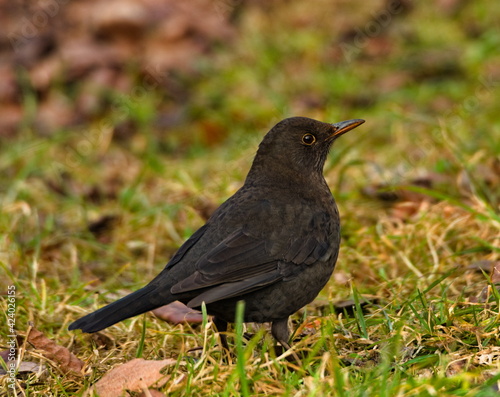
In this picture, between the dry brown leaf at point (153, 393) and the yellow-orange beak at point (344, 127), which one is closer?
the dry brown leaf at point (153, 393)

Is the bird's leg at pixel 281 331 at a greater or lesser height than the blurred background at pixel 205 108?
lesser

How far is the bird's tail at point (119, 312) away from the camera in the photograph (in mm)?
3295

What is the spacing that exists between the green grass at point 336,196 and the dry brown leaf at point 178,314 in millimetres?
67

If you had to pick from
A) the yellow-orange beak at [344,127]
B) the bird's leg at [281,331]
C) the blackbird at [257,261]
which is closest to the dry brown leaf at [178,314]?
the blackbird at [257,261]

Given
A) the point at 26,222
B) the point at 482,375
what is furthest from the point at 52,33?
the point at 482,375

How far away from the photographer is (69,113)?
8680 mm

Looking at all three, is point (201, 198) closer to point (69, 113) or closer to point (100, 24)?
point (69, 113)

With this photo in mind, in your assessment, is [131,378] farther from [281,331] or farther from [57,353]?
[281,331]

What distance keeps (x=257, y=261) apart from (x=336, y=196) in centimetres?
208

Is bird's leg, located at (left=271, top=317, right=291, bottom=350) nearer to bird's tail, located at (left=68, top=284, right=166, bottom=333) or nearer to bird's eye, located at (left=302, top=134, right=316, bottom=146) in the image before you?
bird's tail, located at (left=68, top=284, right=166, bottom=333)

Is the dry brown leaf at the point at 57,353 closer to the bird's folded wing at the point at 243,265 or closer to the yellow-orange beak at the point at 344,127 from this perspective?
the bird's folded wing at the point at 243,265

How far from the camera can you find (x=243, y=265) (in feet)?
11.6

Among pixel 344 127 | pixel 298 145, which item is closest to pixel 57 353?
pixel 298 145

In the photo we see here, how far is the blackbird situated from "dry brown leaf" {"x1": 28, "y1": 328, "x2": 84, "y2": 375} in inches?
10.5
